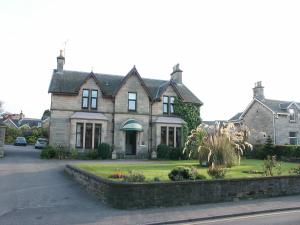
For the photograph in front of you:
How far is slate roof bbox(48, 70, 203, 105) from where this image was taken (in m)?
29.9

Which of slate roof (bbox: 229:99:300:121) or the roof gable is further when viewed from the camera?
slate roof (bbox: 229:99:300:121)

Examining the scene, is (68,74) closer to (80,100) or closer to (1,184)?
(80,100)

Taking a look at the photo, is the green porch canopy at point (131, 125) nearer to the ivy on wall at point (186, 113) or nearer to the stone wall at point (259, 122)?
the ivy on wall at point (186, 113)

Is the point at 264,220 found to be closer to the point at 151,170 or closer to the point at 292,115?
the point at 151,170

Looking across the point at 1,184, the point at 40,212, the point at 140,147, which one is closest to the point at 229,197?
the point at 40,212

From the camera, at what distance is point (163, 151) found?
3070 cm

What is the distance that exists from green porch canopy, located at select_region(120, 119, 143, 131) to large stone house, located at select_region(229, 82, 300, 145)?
15.8 m

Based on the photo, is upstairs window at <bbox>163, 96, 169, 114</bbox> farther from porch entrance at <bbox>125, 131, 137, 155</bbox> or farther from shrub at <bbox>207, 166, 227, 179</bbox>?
shrub at <bbox>207, 166, 227, 179</bbox>

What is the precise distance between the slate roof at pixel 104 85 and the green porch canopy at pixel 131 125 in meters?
3.20

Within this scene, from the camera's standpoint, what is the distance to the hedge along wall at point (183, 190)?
441 inches

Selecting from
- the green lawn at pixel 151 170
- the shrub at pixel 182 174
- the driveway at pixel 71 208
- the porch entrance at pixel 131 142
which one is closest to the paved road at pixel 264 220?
the driveway at pixel 71 208

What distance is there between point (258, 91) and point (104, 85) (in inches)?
896

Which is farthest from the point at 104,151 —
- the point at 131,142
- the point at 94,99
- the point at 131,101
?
the point at 131,101

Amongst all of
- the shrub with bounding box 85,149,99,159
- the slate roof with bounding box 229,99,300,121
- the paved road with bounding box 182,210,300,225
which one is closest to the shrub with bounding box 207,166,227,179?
the paved road with bounding box 182,210,300,225
